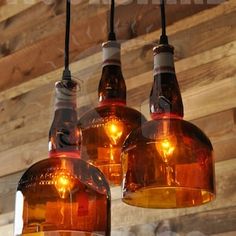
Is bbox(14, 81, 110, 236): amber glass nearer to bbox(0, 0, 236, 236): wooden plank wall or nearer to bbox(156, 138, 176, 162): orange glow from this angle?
bbox(156, 138, 176, 162): orange glow

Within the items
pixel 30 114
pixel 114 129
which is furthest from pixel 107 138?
pixel 30 114

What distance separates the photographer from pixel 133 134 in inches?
38.3

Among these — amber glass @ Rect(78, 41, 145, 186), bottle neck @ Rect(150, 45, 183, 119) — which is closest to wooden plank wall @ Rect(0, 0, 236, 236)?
amber glass @ Rect(78, 41, 145, 186)

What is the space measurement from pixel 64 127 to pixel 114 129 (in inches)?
6.8

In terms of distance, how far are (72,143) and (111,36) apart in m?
0.29

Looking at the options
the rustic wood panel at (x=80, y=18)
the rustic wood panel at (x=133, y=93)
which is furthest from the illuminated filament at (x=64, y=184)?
the rustic wood panel at (x=80, y=18)

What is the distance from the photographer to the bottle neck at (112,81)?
3.61 ft

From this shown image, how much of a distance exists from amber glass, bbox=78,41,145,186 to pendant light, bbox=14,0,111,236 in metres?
0.15

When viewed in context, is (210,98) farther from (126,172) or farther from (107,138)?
(126,172)

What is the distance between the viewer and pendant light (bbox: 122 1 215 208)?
3.05 feet

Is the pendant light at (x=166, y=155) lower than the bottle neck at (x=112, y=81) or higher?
lower

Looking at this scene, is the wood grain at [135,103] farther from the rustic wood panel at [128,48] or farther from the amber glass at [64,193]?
the amber glass at [64,193]

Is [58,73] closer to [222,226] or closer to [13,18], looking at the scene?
[13,18]

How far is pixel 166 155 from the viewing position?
929mm
